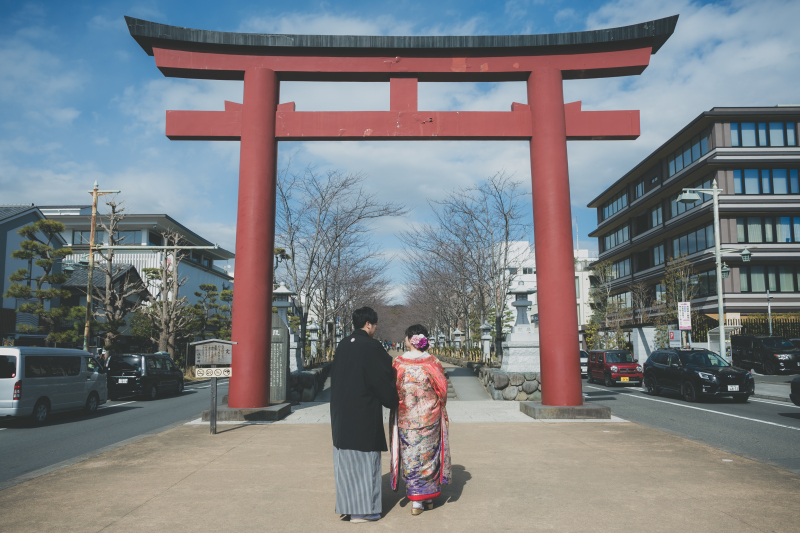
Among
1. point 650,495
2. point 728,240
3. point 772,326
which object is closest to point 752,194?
point 728,240

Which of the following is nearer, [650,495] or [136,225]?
[650,495]

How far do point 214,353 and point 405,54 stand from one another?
24.0 feet

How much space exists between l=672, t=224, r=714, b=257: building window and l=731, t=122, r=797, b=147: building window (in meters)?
6.32

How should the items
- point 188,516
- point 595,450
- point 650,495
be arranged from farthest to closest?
point 595,450
point 650,495
point 188,516

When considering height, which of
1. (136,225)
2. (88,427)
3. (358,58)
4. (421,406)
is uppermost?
(136,225)

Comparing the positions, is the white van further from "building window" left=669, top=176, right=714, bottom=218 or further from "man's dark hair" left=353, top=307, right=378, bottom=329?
"building window" left=669, top=176, right=714, bottom=218

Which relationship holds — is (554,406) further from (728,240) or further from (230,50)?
(728,240)

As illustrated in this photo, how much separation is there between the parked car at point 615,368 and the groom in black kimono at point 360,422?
20.6 meters

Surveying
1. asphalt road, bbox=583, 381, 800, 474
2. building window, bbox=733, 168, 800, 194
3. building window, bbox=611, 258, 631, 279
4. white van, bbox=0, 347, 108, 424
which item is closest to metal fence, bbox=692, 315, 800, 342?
building window, bbox=733, 168, 800, 194

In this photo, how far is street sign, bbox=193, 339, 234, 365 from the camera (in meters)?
10.5

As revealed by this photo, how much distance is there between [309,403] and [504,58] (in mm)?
9922

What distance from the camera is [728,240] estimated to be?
38062mm

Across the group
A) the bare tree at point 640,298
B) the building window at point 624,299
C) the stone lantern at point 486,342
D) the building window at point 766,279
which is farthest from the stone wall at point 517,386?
the building window at point 624,299

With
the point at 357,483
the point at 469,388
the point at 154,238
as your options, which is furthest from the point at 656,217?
the point at 357,483
